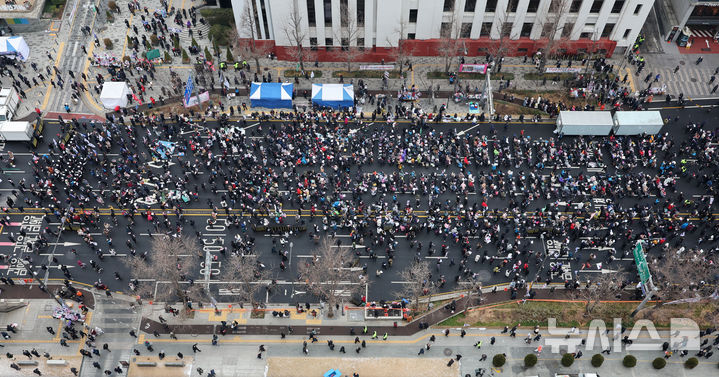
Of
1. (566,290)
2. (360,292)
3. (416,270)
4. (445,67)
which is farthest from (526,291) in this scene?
(445,67)

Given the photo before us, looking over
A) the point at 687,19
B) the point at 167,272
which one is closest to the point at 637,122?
the point at 687,19

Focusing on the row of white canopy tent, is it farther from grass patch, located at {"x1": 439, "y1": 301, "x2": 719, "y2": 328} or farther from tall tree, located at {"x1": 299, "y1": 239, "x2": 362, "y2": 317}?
grass patch, located at {"x1": 439, "y1": 301, "x2": 719, "y2": 328}

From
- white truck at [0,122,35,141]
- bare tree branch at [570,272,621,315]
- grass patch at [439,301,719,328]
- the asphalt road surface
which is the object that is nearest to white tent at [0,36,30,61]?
white truck at [0,122,35,141]

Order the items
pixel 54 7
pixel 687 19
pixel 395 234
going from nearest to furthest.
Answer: pixel 395 234
pixel 687 19
pixel 54 7

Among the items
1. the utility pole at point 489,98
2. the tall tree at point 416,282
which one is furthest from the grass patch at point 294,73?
the tall tree at point 416,282

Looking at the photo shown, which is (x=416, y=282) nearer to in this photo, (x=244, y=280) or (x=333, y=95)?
(x=244, y=280)

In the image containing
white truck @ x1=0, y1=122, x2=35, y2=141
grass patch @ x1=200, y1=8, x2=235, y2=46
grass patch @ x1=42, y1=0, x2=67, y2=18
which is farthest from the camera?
grass patch @ x1=42, y1=0, x2=67, y2=18

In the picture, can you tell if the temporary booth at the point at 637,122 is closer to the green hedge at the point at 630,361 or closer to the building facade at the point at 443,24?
the building facade at the point at 443,24
